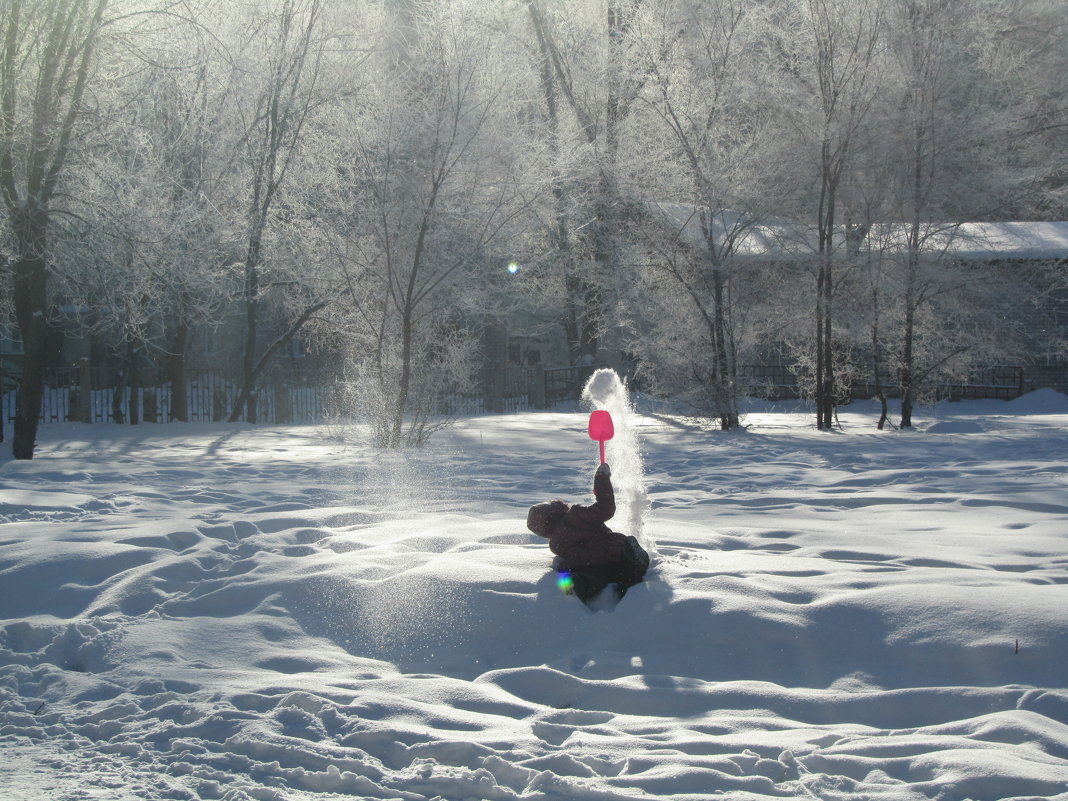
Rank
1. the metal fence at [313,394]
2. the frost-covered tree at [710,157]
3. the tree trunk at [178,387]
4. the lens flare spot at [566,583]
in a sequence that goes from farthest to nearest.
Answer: the tree trunk at [178,387] < the metal fence at [313,394] < the frost-covered tree at [710,157] < the lens flare spot at [566,583]

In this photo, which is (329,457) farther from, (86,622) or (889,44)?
(889,44)

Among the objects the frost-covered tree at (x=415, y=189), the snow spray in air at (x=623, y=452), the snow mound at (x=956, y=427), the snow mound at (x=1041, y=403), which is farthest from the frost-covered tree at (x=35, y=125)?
the snow mound at (x=1041, y=403)

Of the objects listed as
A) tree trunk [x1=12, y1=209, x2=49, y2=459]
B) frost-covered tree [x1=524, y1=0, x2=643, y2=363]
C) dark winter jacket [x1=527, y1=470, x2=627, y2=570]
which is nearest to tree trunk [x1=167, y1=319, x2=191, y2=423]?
tree trunk [x1=12, y1=209, x2=49, y2=459]

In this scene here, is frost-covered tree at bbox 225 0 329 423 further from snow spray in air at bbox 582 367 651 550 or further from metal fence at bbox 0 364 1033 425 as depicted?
snow spray in air at bbox 582 367 651 550

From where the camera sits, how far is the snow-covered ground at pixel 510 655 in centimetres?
328

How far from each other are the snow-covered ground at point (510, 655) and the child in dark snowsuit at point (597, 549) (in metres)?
0.12

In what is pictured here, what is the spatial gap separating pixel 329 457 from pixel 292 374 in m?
10.7

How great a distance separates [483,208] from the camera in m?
14.0

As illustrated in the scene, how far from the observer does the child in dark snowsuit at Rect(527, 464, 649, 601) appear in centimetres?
510

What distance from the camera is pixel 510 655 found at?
4.52 meters

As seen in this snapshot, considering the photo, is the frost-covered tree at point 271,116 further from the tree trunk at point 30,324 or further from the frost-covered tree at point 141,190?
the tree trunk at point 30,324

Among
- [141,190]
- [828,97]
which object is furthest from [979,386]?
[141,190]

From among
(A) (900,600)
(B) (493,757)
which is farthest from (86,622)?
(A) (900,600)

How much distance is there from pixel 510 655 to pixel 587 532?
3.04 feet
